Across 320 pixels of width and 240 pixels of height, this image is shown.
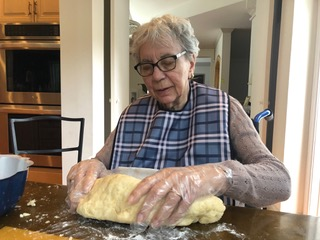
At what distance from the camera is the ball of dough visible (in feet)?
2.07

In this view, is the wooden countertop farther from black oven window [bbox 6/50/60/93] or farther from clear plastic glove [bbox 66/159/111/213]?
black oven window [bbox 6/50/60/93]

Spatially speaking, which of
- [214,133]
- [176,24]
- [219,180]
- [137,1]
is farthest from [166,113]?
[137,1]

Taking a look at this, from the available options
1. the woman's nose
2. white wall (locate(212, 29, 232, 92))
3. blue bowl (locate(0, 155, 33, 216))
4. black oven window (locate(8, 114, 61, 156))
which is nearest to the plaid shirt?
the woman's nose

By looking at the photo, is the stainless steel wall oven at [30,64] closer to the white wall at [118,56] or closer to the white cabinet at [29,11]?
the white cabinet at [29,11]

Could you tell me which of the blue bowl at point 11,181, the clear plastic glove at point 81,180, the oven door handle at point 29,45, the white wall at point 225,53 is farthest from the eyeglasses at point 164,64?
the white wall at point 225,53

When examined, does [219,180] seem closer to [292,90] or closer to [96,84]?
[292,90]

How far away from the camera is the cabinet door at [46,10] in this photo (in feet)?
7.46

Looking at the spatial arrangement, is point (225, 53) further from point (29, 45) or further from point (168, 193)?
point (168, 193)

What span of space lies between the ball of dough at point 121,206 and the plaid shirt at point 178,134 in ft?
0.87

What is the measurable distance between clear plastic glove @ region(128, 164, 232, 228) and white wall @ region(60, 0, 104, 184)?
5.17ft

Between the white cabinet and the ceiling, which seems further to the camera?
the ceiling

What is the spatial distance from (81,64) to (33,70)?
0.52 metres

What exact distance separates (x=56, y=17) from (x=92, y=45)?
0.50m

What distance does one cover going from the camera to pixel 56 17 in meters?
2.27
